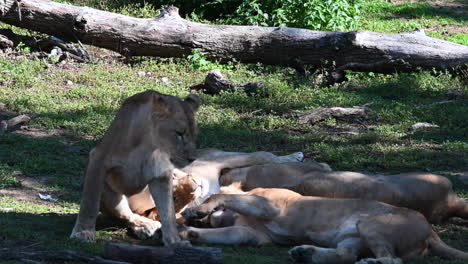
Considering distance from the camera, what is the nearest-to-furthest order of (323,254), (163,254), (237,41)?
(163,254) → (323,254) → (237,41)

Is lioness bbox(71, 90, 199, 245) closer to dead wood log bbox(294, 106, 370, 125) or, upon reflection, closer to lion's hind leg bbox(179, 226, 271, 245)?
lion's hind leg bbox(179, 226, 271, 245)

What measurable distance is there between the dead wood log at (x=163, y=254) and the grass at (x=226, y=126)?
0.35 meters

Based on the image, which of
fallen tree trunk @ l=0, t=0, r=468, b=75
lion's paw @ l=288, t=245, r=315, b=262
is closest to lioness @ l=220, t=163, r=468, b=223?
lion's paw @ l=288, t=245, r=315, b=262

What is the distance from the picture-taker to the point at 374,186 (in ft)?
20.8

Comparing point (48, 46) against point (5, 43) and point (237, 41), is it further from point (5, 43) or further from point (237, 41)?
point (237, 41)

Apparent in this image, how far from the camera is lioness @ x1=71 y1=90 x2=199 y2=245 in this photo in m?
5.66

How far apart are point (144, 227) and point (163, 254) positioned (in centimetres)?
116

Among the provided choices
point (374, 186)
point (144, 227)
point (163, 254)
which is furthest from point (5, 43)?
point (163, 254)

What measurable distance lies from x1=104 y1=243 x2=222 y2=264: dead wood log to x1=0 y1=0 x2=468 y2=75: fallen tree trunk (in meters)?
7.94

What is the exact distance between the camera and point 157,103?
5766mm

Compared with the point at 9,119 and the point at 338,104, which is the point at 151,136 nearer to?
the point at 9,119

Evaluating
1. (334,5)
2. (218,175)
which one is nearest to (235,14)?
(334,5)

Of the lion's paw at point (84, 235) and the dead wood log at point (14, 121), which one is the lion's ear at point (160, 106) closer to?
the lion's paw at point (84, 235)

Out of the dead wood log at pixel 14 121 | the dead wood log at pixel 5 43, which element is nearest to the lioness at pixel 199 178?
the dead wood log at pixel 14 121
